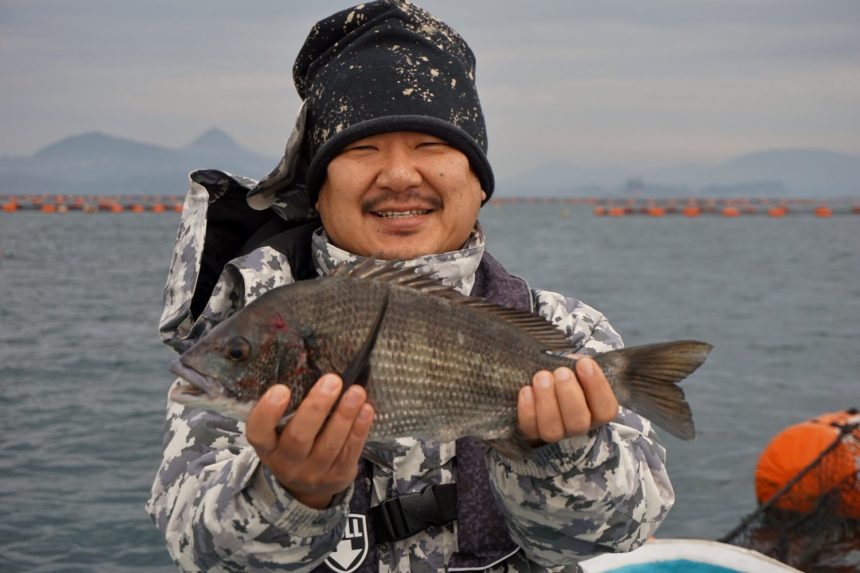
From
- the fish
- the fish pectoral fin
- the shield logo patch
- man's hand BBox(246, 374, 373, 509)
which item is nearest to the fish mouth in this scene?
the fish

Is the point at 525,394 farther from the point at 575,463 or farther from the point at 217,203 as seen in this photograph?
the point at 217,203

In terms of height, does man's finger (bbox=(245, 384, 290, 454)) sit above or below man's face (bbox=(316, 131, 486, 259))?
below

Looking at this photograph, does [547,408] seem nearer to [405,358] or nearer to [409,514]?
[405,358]

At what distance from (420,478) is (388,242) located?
899mm

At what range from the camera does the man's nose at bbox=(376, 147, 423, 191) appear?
3.45 metres

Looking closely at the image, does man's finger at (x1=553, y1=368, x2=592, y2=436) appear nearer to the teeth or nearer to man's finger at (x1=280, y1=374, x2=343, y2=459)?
man's finger at (x1=280, y1=374, x2=343, y2=459)

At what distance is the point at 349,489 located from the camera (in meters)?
2.93

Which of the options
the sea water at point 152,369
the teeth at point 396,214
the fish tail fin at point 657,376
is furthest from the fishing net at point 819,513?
the teeth at point 396,214

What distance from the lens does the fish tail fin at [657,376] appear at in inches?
117

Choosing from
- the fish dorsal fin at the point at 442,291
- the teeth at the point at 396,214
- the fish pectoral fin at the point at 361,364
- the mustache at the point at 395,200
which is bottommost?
the fish pectoral fin at the point at 361,364

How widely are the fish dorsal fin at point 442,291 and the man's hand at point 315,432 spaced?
508 millimetres

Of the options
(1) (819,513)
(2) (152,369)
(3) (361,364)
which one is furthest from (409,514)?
(2) (152,369)

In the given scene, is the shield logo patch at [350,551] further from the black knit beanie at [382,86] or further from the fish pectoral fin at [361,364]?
the black knit beanie at [382,86]

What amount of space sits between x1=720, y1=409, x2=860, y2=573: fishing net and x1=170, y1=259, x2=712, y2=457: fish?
6510mm
